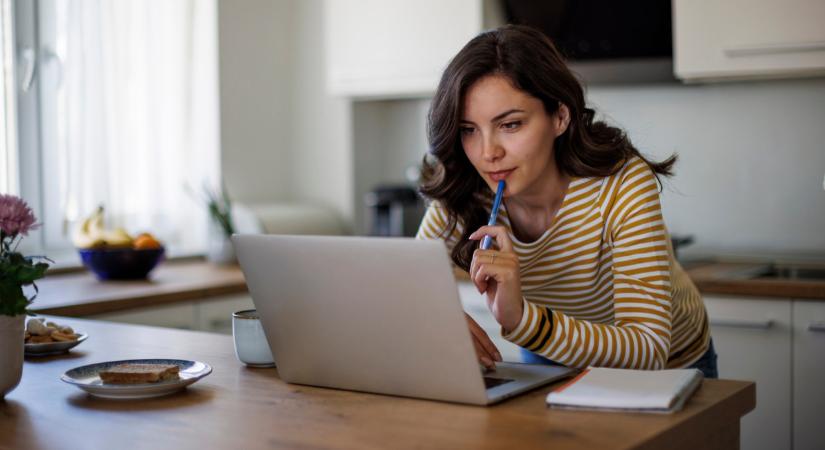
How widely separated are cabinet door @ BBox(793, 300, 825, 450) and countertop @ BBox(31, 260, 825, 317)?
46 millimetres

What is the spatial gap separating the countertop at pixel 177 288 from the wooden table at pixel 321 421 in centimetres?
100

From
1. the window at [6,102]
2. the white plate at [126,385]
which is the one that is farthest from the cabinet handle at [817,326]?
the window at [6,102]

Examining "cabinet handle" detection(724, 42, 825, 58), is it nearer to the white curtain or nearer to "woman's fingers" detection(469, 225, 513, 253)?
"woman's fingers" detection(469, 225, 513, 253)

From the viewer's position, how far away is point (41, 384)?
1.35 metres

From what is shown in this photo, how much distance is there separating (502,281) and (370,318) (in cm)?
23

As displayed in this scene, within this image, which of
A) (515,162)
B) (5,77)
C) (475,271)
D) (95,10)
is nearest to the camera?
(475,271)

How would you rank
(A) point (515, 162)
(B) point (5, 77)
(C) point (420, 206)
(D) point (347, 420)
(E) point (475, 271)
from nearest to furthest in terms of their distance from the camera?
1. (D) point (347, 420)
2. (E) point (475, 271)
3. (A) point (515, 162)
4. (B) point (5, 77)
5. (C) point (420, 206)

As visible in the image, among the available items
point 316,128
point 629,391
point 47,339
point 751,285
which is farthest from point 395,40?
point 629,391

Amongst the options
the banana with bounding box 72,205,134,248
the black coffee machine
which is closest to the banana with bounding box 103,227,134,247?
the banana with bounding box 72,205,134,248

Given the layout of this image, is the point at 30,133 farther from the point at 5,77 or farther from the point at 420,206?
the point at 420,206

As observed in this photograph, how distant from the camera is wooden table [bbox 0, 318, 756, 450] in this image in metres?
1.02

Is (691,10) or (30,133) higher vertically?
(691,10)

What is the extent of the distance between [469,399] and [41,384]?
A: 2.03 ft

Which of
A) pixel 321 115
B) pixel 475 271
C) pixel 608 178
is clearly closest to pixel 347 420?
pixel 475 271
